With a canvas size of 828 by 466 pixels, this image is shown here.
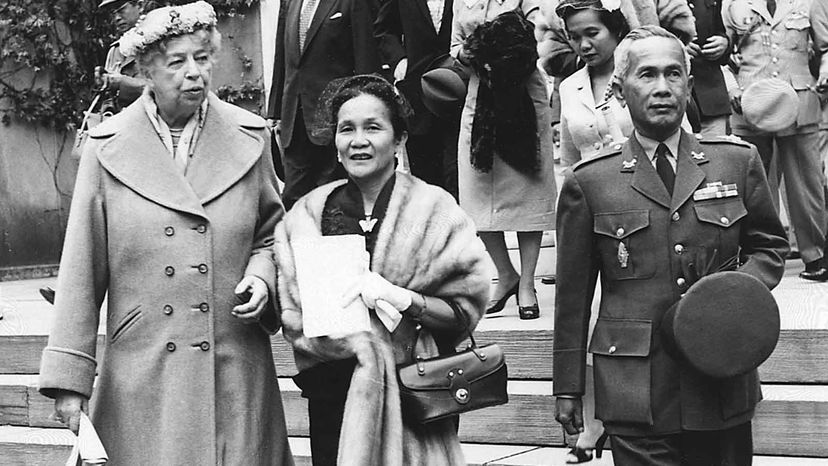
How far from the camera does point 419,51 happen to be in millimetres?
7184

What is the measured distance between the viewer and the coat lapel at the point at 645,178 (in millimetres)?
4164

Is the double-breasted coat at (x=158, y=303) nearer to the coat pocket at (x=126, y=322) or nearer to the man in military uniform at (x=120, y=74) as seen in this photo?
the coat pocket at (x=126, y=322)

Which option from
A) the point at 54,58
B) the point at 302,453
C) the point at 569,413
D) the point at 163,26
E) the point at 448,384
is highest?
the point at 54,58

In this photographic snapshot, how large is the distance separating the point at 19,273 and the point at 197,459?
7778 mm

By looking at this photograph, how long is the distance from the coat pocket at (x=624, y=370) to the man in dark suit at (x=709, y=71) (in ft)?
10.7

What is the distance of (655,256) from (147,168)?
5.36 feet

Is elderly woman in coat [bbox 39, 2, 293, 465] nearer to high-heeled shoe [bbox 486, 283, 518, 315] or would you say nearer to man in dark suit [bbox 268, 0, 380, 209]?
Answer: high-heeled shoe [bbox 486, 283, 518, 315]

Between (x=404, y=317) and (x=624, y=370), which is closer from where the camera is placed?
(x=624, y=370)

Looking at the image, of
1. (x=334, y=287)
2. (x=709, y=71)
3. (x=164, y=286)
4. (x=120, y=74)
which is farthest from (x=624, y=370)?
(x=120, y=74)

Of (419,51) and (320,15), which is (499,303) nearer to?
(419,51)

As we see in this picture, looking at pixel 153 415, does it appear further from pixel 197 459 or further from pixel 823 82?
pixel 823 82

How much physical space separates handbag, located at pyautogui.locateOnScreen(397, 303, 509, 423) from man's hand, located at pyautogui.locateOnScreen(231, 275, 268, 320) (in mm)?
490

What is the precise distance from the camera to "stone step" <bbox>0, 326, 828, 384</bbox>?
5605mm

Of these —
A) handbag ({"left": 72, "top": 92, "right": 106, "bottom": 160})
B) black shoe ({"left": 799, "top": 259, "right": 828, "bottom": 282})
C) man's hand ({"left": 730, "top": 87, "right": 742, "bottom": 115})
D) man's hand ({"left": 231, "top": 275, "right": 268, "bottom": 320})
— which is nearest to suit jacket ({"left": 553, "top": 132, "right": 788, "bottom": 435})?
man's hand ({"left": 231, "top": 275, "right": 268, "bottom": 320})
